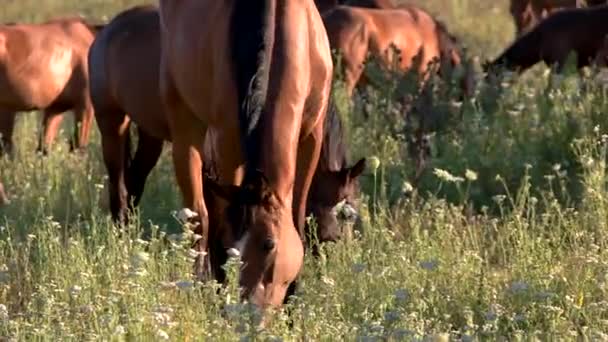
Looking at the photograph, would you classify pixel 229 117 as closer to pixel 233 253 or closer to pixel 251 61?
pixel 251 61

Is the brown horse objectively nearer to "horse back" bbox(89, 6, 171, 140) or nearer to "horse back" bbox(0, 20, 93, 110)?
"horse back" bbox(0, 20, 93, 110)

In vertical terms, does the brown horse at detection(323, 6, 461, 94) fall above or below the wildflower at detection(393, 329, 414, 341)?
below

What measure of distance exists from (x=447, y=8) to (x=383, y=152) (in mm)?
14154

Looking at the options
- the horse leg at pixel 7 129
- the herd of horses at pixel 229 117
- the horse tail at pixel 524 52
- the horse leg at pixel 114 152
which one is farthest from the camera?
the horse tail at pixel 524 52

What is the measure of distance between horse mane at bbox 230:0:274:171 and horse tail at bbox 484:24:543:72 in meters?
7.07

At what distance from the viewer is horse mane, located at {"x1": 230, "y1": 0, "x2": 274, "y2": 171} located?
631cm

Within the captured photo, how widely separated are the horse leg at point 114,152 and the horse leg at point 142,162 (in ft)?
0.16

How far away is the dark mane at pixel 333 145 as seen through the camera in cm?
791

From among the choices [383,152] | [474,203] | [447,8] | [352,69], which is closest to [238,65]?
[474,203]

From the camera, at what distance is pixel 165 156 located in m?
11.1

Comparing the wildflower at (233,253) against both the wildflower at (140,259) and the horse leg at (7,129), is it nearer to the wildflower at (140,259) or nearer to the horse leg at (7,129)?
the wildflower at (140,259)

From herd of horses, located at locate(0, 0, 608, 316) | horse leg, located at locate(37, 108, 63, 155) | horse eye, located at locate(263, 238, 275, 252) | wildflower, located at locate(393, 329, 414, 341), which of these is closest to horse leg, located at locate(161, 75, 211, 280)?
herd of horses, located at locate(0, 0, 608, 316)

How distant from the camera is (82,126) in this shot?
12672 millimetres

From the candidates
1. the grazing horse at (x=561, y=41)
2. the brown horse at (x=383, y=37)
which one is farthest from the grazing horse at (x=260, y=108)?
the grazing horse at (x=561, y=41)
